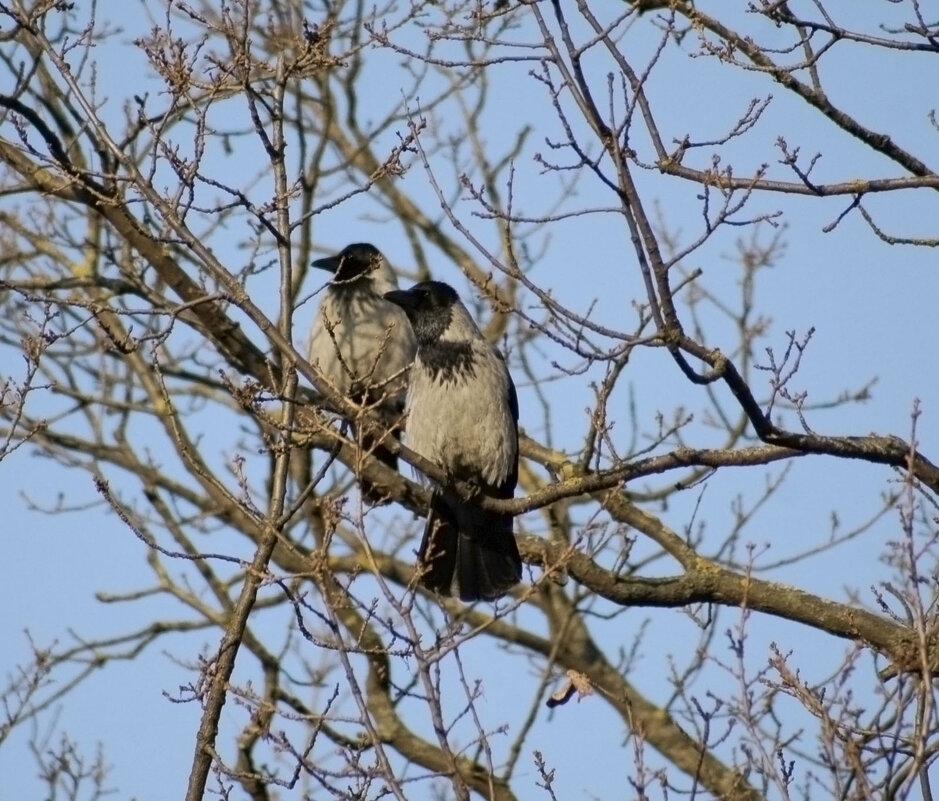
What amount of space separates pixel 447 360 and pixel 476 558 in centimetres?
93

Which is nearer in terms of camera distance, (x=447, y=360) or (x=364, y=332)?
(x=447, y=360)

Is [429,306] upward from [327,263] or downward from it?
downward

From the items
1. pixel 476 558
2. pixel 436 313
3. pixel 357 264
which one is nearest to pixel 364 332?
pixel 357 264

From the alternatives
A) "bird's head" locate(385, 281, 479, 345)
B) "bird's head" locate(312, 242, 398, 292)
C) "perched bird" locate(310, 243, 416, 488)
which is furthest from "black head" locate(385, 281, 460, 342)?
"bird's head" locate(312, 242, 398, 292)

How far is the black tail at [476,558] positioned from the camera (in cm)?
687

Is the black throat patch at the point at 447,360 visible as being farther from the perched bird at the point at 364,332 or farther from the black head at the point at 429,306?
the perched bird at the point at 364,332

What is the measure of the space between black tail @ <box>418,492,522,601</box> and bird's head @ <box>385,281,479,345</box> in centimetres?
81

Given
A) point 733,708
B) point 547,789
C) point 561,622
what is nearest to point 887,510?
point 561,622

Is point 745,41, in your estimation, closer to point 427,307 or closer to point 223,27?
point 223,27

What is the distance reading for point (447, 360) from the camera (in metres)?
7.09

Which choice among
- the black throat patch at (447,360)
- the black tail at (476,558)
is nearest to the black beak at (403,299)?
the black throat patch at (447,360)

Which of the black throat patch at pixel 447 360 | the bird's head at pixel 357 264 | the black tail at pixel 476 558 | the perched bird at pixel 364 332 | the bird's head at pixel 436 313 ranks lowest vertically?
the black tail at pixel 476 558

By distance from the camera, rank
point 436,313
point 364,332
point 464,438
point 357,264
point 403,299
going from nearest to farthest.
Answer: point 464,438 < point 436,313 < point 403,299 < point 364,332 < point 357,264

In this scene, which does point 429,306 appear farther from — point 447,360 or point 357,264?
point 357,264
